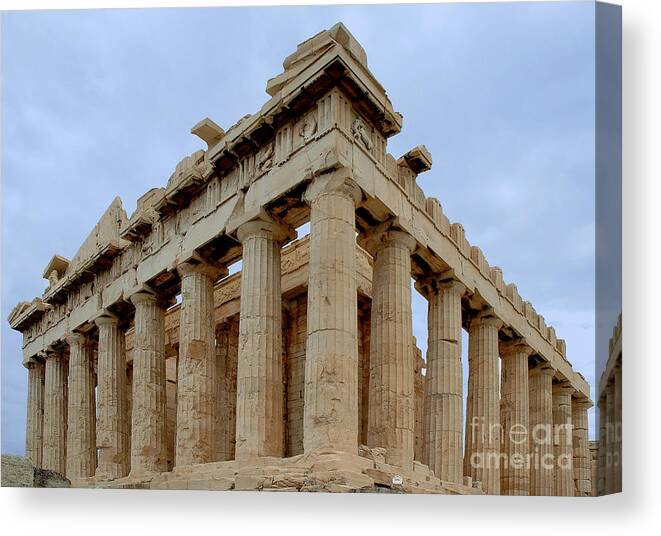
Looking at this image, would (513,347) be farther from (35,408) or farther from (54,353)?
(35,408)

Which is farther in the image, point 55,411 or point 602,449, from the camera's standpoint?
point 55,411

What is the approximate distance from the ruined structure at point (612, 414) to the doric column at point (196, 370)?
9.73m

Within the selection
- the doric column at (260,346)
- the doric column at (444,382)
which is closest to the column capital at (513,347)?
the doric column at (444,382)

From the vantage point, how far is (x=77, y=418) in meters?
25.9

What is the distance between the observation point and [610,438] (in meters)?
13.0

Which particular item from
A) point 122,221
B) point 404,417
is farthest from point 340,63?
point 122,221

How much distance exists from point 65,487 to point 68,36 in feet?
27.4

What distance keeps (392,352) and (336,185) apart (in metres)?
3.82

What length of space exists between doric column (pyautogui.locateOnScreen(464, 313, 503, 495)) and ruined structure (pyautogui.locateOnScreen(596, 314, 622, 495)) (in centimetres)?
824

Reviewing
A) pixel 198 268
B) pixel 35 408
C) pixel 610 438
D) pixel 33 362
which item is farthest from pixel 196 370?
pixel 35 408

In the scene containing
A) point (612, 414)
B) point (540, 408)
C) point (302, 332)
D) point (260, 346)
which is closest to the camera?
point (612, 414)

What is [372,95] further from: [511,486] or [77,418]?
[77,418]

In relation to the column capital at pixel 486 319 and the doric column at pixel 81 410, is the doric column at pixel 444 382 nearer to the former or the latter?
the column capital at pixel 486 319

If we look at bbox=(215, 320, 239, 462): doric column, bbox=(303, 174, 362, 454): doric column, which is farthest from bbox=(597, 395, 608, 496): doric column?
bbox=(215, 320, 239, 462): doric column
